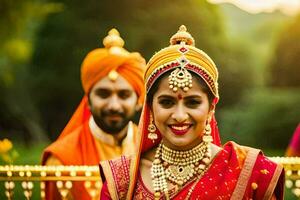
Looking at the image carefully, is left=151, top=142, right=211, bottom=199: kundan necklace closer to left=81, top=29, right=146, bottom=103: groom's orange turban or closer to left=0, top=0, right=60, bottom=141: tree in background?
left=81, top=29, right=146, bottom=103: groom's orange turban

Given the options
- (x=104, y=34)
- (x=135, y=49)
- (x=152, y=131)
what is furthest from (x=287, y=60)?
(x=152, y=131)

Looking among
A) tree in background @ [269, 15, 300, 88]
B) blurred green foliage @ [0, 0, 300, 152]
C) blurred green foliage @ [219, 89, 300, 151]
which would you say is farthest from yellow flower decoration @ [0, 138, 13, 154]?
tree in background @ [269, 15, 300, 88]

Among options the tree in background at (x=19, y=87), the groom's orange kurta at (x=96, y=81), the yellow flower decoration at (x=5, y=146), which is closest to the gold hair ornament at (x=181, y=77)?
the yellow flower decoration at (x=5, y=146)

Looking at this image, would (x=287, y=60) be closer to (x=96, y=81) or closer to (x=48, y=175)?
(x=96, y=81)

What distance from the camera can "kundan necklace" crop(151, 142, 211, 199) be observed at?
3748 millimetres

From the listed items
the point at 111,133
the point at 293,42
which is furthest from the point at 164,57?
the point at 293,42

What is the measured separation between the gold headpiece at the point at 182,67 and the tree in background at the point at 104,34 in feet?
25.9

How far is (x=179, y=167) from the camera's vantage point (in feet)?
12.4

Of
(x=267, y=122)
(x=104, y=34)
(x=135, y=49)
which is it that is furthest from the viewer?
(x=104, y=34)

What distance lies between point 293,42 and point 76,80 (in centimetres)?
323

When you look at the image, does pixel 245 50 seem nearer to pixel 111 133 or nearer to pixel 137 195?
pixel 111 133

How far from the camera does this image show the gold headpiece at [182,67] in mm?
3637

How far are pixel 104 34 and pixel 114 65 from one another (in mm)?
6254

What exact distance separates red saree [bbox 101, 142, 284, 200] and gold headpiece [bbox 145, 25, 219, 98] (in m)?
0.29
